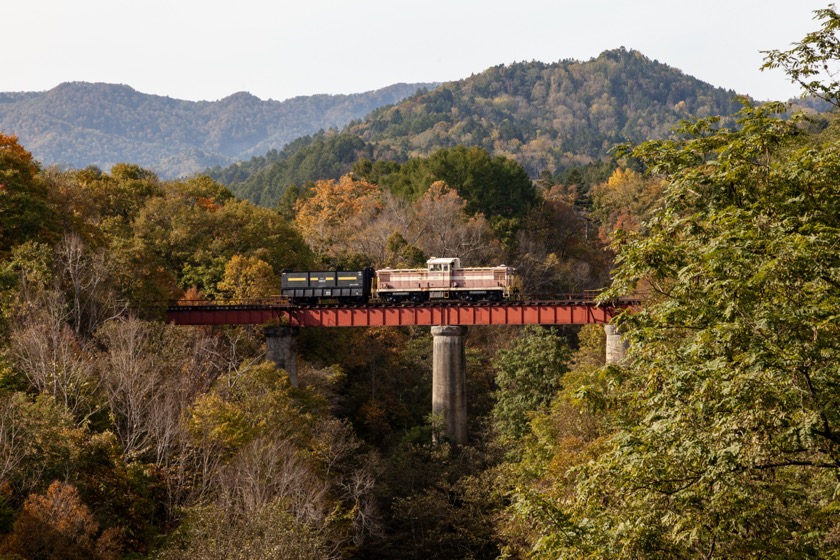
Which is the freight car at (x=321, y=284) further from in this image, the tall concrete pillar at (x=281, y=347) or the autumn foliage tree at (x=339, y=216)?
the autumn foliage tree at (x=339, y=216)

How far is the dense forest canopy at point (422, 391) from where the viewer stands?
1345 centimetres

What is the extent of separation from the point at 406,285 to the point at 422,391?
9.19 m

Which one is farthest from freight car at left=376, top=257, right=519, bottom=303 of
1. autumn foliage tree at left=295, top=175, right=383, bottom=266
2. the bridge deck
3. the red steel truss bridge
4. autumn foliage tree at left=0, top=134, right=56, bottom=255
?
autumn foliage tree at left=0, top=134, right=56, bottom=255

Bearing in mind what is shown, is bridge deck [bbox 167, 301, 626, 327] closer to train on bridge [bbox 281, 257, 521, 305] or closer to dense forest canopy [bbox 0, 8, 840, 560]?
dense forest canopy [bbox 0, 8, 840, 560]

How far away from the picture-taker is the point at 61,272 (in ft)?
133

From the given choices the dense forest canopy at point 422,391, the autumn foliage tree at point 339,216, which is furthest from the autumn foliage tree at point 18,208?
the autumn foliage tree at point 339,216

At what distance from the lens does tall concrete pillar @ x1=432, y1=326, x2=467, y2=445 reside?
51781 mm

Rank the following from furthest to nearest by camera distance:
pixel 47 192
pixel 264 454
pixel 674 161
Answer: pixel 47 192 → pixel 264 454 → pixel 674 161

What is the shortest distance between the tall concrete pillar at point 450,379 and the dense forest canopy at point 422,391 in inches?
68.7

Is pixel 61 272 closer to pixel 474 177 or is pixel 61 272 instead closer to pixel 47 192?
pixel 47 192

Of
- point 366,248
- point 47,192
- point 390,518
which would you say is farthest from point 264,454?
point 366,248

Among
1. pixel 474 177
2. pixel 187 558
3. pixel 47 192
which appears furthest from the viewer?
pixel 474 177

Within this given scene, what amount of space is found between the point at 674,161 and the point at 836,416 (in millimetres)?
6964

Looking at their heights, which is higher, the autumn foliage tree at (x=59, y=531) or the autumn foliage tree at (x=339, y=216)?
the autumn foliage tree at (x=339, y=216)
